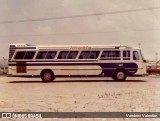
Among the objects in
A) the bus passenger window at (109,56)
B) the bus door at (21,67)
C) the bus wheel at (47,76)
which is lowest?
the bus wheel at (47,76)

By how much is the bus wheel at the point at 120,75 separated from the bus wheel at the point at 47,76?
399 centimetres

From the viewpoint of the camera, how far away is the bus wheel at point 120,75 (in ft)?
77.7

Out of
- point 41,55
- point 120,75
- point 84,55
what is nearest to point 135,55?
point 120,75

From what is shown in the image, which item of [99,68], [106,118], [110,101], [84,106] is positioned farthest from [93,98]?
[99,68]

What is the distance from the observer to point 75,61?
77.9ft

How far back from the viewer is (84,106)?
1112cm

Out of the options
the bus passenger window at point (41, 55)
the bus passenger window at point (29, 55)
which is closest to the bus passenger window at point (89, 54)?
the bus passenger window at point (41, 55)

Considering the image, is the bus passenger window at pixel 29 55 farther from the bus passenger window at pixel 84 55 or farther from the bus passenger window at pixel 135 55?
the bus passenger window at pixel 135 55

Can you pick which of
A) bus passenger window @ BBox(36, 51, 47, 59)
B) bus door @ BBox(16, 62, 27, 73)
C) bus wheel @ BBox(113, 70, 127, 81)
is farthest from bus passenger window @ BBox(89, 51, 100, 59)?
bus door @ BBox(16, 62, 27, 73)

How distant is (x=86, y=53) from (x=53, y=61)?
215 centimetres

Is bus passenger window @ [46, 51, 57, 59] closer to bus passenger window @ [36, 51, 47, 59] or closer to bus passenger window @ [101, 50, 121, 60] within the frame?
bus passenger window @ [36, 51, 47, 59]

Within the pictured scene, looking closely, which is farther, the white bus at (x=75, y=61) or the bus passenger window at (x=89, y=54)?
the bus passenger window at (x=89, y=54)

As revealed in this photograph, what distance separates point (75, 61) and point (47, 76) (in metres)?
2.00

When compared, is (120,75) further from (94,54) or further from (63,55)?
(63,55)
